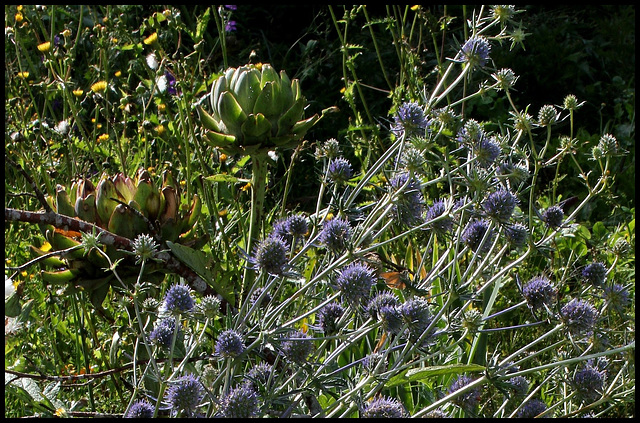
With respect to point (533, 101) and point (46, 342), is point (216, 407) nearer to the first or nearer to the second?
point (46, 342)

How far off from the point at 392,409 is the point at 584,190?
6.87 feet

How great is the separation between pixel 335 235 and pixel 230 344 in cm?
21

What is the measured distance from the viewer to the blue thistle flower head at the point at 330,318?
1035 millimetres

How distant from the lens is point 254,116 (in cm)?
115

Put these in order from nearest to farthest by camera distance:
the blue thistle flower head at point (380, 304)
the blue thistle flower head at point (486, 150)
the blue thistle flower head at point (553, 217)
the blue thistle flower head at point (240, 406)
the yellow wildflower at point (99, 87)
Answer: the blue thistle flower head at point (240, 406), the blue thistle flower head at point (380, 304), the blue thistle flower head at point (486, 150), the blue thistle flower head at point (553, 217), the yellow wildflower at point (99, 87)

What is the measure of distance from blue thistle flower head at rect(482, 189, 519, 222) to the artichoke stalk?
0.34 m

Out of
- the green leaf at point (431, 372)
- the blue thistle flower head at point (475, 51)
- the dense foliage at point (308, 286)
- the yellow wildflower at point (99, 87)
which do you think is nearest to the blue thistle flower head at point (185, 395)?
the dense foliage at point (308, 286)

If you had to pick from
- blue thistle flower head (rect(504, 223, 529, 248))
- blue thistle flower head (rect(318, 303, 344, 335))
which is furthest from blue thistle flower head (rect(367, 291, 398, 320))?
blue thistle flower head (rect(504, 223, 529, 248))

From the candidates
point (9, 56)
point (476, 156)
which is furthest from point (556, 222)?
point (9, 56)

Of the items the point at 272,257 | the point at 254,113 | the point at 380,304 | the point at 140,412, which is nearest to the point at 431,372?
the point at 380,304

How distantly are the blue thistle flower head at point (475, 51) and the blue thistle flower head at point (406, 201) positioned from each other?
23cm

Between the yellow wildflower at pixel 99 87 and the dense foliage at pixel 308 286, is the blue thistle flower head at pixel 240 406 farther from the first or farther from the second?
the yellow wildflower at pixel 99 87

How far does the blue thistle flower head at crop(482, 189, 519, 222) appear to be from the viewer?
95 cm

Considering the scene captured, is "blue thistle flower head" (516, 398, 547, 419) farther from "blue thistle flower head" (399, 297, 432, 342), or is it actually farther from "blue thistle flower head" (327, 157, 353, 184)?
"blue thistle flower head" (327, 157, 353, 184)
